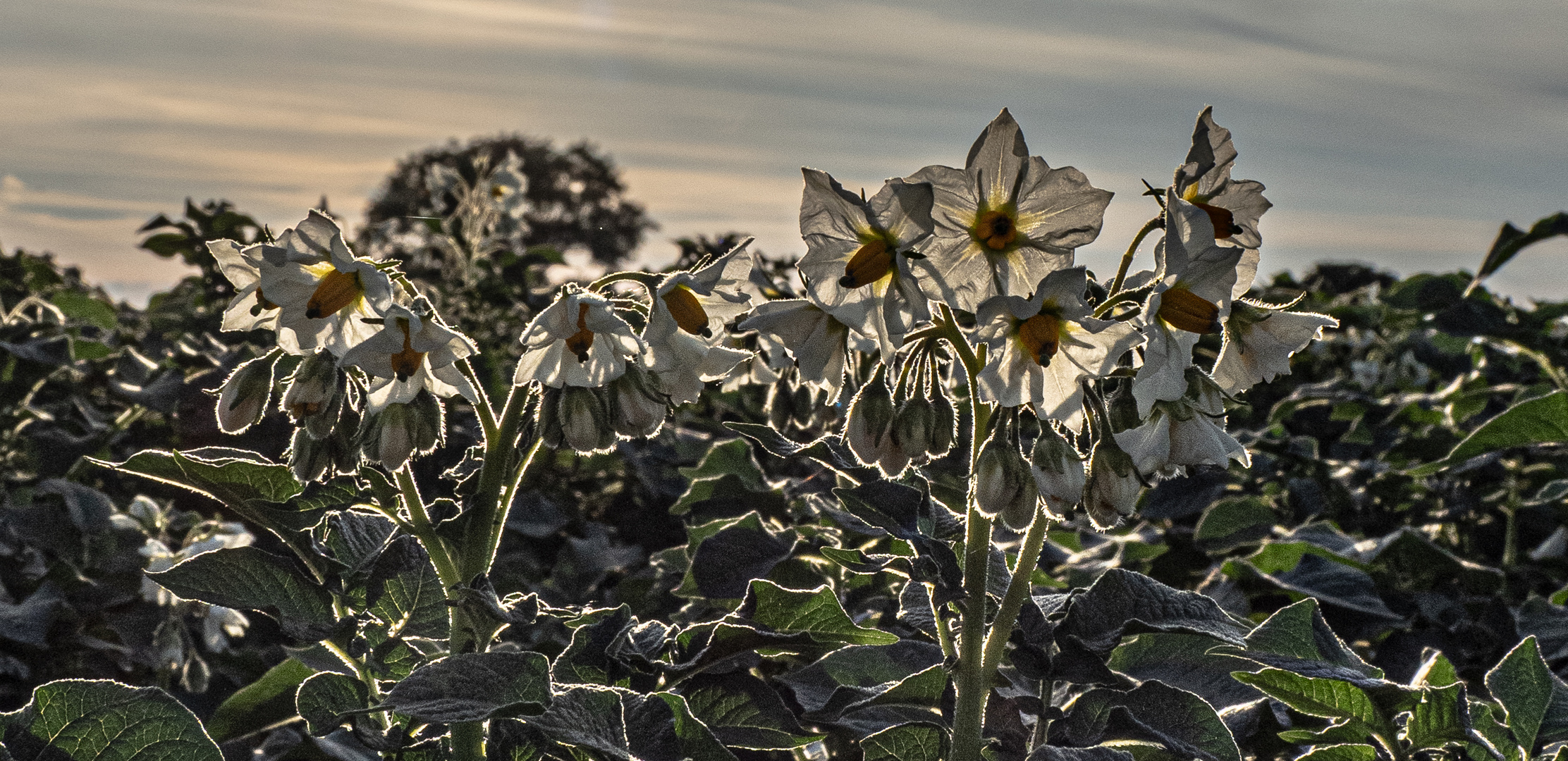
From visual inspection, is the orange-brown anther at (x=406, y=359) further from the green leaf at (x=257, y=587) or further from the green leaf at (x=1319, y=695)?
the green leaf at (x=1319, y=695)

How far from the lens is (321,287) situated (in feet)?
5.08

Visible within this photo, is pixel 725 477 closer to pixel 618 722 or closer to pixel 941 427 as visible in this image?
pixel 941 427

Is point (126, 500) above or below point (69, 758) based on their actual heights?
below

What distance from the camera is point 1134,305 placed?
4.64 ft

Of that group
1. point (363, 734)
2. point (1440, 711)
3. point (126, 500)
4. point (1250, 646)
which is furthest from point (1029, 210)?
point (126, 500)

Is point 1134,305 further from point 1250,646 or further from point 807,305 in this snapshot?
point 1250,646

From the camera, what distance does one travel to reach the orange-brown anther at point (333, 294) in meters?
1.52

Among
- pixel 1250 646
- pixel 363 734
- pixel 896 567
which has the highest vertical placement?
pixel 896 567

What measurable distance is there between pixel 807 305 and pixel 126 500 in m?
3.30

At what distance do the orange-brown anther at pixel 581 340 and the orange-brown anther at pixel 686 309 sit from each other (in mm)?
104

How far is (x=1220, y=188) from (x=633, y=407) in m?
0.73

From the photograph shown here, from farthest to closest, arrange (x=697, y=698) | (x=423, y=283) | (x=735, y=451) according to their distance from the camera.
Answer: (x=423, y=283) → (x=735, y=451) → (x=697, y=698)

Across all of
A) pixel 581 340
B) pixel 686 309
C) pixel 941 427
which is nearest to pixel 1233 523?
pixel 941 427

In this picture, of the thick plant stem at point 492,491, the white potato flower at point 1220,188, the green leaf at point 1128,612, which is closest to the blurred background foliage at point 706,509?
the thick plant stem at point 492,491
